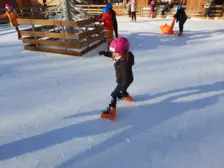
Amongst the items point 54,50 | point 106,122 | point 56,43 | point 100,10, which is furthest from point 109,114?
point 100,10

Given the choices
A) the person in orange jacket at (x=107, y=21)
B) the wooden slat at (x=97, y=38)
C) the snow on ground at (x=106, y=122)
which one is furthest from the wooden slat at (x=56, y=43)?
the person in orange jacket at (x=107, y=21)

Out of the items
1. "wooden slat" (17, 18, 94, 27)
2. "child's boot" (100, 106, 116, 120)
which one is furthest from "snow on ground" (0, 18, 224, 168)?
"wooden slat" (17, 18, 94, 27)

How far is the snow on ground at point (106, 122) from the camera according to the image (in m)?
2.10

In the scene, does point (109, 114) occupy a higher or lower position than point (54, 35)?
lower

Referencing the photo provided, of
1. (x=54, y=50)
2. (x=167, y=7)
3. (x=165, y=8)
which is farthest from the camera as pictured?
(x=167, y=7)

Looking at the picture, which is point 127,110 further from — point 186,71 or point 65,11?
point 65,11

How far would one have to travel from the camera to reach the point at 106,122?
2.64 meters

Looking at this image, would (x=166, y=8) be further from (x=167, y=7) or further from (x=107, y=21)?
(x=107, y=21)

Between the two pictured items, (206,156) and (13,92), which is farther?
(13,92)

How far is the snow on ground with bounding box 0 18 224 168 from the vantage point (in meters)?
2.10

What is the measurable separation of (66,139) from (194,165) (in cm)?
160

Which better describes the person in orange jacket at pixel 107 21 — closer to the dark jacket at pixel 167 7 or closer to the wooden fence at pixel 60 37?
the wooden fence at pixel 60 37

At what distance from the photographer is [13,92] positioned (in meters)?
3.53

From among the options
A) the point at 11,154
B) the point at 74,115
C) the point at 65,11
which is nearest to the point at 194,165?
the point at 74,115
